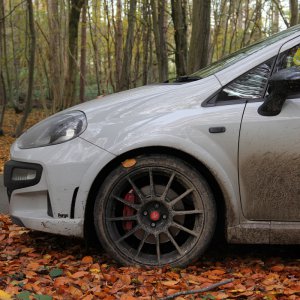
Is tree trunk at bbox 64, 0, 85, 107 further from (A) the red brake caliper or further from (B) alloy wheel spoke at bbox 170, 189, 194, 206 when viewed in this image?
(B) alloy wheel spoke at bbox 170, 189, 194, 206

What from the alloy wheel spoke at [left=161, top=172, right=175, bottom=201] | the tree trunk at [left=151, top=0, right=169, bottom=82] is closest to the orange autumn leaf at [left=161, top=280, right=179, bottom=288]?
the alloy wheel spoke at [left=161, top=172, right=175, bottom=201]

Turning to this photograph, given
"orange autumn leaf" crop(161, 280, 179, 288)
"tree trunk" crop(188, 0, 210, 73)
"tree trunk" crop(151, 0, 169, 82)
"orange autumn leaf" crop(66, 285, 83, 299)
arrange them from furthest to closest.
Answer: "tree trunk" crop(151, 0, 169, 82)
"tree trunk" crop(188, 0, 210, 73)
"orange autumn leaf" crop(161, 280, 179, 288)
"orange autumn leaf" crop(66, 285, 83, 299)

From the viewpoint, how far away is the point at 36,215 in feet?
11.5

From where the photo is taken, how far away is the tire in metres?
3.36

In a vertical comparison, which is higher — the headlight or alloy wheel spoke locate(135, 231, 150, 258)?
the headlight

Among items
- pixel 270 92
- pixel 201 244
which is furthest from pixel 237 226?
pixel 270 92

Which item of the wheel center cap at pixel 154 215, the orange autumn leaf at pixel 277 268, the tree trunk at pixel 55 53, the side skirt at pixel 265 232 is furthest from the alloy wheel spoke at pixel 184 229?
the tree trunk at pixel 55 53

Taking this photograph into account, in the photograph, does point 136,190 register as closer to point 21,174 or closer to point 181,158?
point 181,158

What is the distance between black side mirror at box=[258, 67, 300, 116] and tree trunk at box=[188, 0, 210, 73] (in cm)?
444

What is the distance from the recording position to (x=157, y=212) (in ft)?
11.1

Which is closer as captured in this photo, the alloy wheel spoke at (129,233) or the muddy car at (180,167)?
the muddy car at (180,167)

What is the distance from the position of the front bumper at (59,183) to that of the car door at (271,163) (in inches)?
38.9

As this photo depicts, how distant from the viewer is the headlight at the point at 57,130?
3443 millimetres

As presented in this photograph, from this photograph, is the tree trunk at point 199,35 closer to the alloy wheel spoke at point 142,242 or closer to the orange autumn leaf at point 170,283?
the alloy wheel spoke at point 142,242
